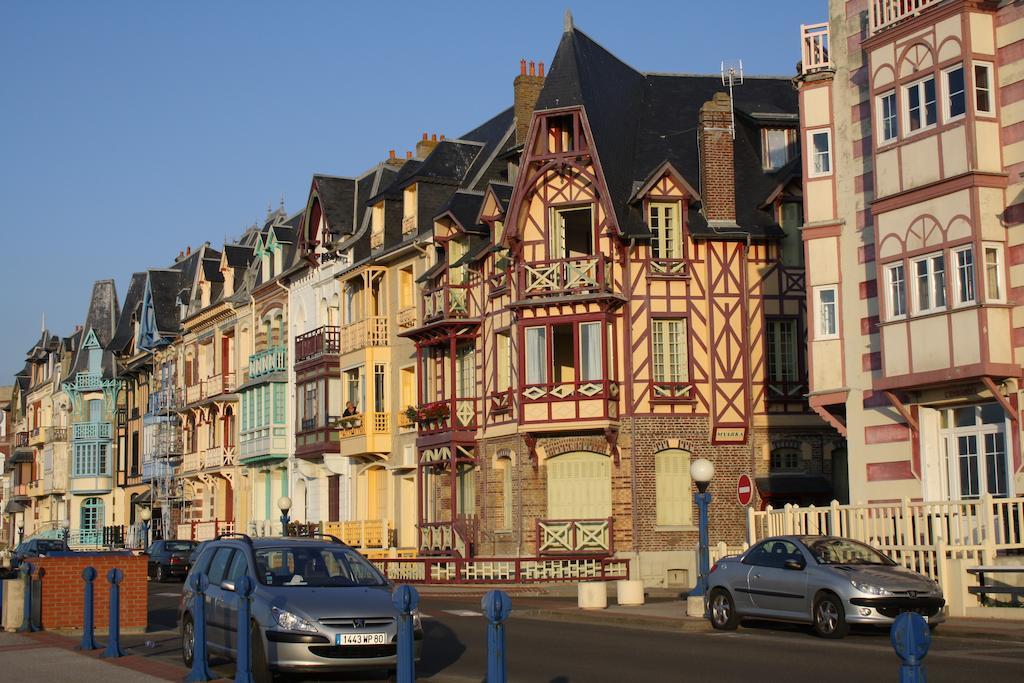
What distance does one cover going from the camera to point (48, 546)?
43.8 meters

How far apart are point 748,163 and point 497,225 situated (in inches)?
281

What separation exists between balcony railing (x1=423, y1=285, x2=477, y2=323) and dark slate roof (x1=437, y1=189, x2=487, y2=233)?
1.73m

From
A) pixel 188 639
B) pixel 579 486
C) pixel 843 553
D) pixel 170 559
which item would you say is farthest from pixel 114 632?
pixel 170 559

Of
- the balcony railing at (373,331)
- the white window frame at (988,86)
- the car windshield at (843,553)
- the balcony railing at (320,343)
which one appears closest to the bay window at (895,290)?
the white window frame at (988,86)

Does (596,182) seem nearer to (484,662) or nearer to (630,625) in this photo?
(630,625)

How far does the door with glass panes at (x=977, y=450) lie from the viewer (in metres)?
24.7

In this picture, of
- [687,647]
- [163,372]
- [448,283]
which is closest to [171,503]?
[163,372]

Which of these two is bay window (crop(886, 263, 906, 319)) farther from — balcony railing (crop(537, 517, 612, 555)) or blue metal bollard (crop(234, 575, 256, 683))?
blue metal bollard (crop(234, 575, 256, 683))

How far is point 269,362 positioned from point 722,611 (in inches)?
1339

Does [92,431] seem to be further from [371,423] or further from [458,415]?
[458,415]

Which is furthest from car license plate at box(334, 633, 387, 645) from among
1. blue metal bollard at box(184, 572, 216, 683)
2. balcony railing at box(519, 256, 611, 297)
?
balcony railing at box(519, 256, 611, 297)

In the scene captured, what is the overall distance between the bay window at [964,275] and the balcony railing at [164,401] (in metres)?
44.9

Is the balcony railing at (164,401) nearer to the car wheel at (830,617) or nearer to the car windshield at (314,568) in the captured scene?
the car wheel at (830,617)

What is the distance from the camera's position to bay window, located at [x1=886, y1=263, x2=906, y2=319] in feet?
83.7
